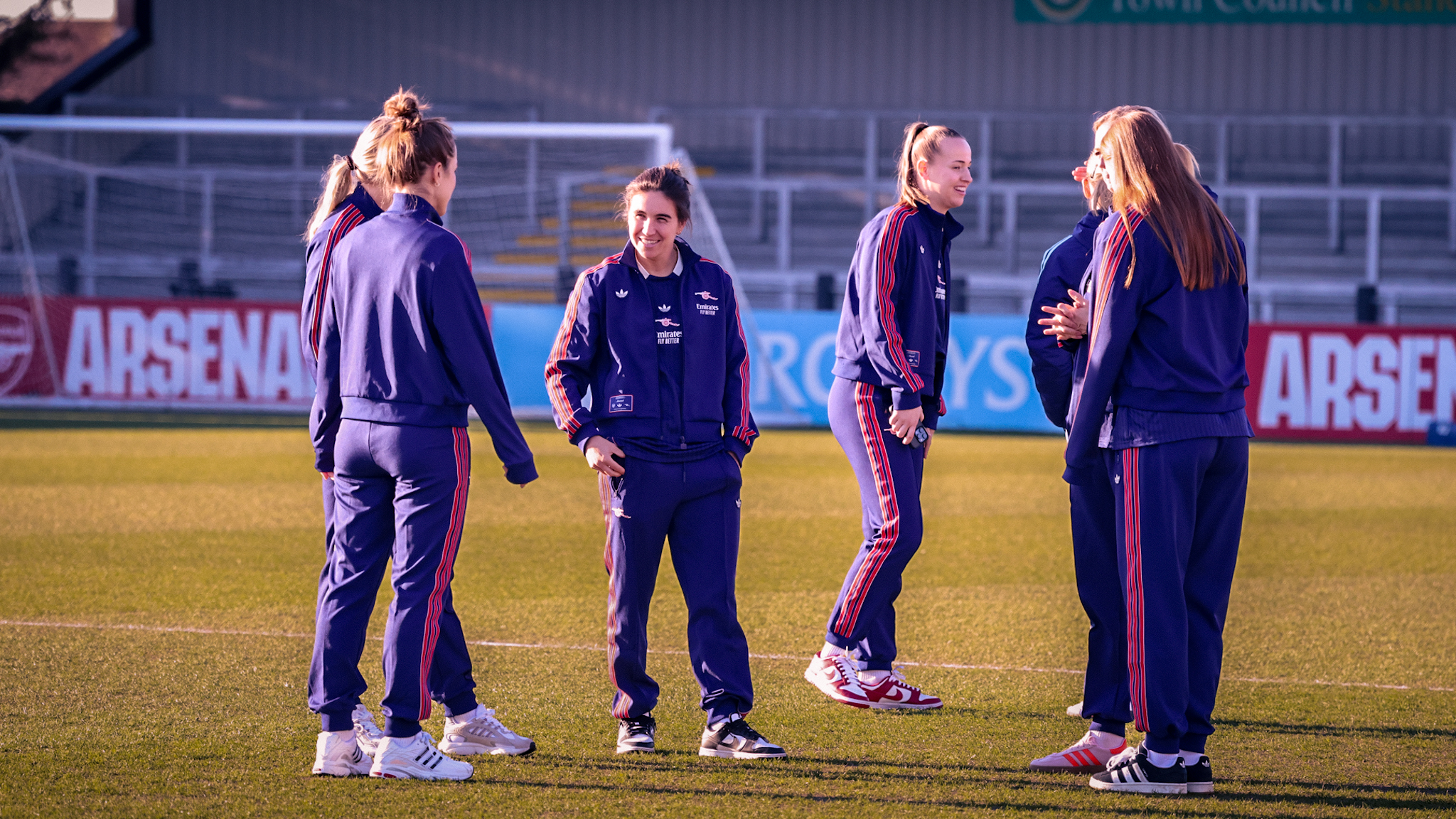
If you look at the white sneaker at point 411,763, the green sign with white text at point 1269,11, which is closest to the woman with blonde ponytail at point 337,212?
the white sneaker at point 411,763

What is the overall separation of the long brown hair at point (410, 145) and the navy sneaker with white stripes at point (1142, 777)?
2.44 m

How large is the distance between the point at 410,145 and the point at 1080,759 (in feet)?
8.30

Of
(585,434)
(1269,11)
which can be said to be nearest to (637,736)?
(585,434)

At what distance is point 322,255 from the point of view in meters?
4.09

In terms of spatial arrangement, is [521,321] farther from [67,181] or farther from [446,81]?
[446,81]

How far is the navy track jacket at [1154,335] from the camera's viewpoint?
145 inches

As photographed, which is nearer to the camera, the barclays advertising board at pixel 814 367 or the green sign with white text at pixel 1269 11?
the barclays advertising board at pixel 814 367

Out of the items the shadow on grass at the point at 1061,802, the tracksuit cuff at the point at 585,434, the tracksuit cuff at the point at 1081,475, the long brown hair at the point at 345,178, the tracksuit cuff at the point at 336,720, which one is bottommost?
the shadow on grass at the point at 1061,802

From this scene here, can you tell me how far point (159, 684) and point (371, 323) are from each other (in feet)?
6.06

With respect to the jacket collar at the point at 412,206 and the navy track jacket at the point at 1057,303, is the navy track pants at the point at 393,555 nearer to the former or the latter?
the jacket collar at the point at 412,206

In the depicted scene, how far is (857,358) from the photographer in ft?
15.8

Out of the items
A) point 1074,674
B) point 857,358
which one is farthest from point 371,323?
point 1074,674

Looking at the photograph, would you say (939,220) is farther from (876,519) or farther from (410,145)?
(410,145)

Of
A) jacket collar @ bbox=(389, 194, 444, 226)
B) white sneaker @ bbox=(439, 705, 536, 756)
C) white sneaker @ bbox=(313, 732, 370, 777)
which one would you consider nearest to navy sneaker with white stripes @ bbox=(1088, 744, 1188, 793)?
white sneaker @ bbox=(439, 705, 536, 756)
